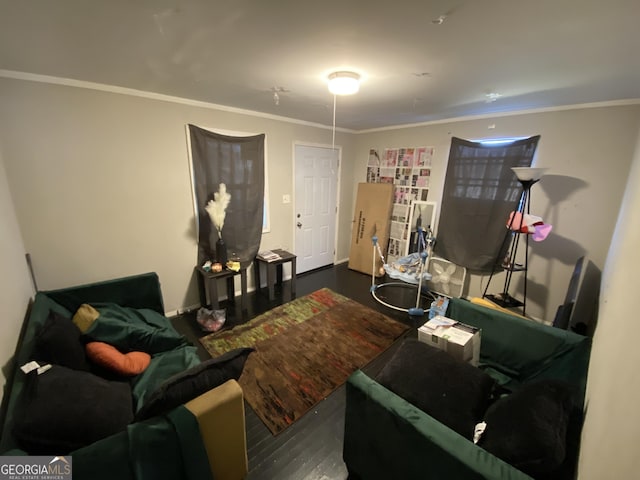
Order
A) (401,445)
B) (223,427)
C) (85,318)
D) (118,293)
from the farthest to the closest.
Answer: (118,293)
(85,318)
(223,427)
(401,445)

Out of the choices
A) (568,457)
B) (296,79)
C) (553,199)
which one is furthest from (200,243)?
(553,199)

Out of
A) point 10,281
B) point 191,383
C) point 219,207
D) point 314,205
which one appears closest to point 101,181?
point 219,207

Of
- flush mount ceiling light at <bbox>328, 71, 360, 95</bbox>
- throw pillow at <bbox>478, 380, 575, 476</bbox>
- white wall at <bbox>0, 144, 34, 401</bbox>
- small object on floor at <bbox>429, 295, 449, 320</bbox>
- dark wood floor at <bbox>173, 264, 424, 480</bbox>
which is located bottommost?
dark wood floor at <bbox>173, 264, 424, 480</bbox>

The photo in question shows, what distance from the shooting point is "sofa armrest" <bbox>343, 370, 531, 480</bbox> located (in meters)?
0.93

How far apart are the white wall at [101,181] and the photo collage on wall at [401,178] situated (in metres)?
2.12

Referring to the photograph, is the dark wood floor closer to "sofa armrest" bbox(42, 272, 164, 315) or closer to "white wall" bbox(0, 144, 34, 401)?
"sofa armrest" bbox(42, 272, 164, 315)

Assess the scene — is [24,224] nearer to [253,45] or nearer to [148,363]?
[148,363]

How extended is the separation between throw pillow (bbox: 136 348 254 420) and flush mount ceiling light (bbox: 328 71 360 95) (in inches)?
73.4

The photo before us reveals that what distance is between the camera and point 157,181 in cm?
271

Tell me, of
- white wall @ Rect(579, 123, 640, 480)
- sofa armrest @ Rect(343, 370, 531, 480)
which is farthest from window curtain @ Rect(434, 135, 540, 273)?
sofa armrest @ Rect(343, 370, 531, 480)

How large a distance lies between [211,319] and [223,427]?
5.72 ft

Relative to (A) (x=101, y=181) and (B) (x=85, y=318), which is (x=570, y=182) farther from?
(A) (x=101, y=181)

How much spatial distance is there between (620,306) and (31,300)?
3.47 metres

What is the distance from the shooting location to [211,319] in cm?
286
